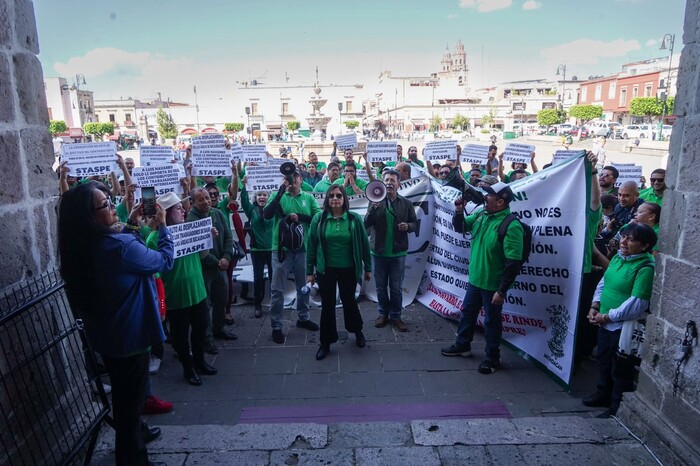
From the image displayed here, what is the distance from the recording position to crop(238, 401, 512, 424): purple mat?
402 cm

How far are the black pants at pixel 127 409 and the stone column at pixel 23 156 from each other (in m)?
0.88

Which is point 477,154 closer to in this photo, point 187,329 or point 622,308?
point 622,308

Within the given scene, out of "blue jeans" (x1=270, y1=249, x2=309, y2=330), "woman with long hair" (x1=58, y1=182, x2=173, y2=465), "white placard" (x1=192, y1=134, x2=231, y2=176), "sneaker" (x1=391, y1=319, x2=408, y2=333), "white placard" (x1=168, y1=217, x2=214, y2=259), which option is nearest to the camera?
"woman with long hair" (x1=58, y1=182, x2=173, y2=465)

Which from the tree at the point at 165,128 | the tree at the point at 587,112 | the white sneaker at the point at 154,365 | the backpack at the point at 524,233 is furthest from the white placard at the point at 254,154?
the tree at the point at 587,112

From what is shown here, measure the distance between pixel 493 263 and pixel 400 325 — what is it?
5.87ft

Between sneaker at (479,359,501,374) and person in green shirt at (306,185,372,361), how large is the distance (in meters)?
1.56

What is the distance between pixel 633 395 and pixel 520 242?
155 centimetres

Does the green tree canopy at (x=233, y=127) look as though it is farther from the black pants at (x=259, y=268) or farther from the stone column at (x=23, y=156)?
the stone column at (x=23, y=156)

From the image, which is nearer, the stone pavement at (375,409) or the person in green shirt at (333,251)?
the stone pavement at (375,409)

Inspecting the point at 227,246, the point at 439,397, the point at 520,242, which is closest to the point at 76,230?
the point at 227,246

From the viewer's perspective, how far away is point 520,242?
447 centimetres

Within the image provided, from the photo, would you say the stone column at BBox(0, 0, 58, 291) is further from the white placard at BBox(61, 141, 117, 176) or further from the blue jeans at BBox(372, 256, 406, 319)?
the blue jeans at BBox(372, 256, 406, 319)

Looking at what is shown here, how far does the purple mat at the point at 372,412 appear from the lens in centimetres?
402

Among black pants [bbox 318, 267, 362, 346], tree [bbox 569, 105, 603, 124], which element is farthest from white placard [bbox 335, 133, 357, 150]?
tree [bbox 569, 105, 603, 124]
